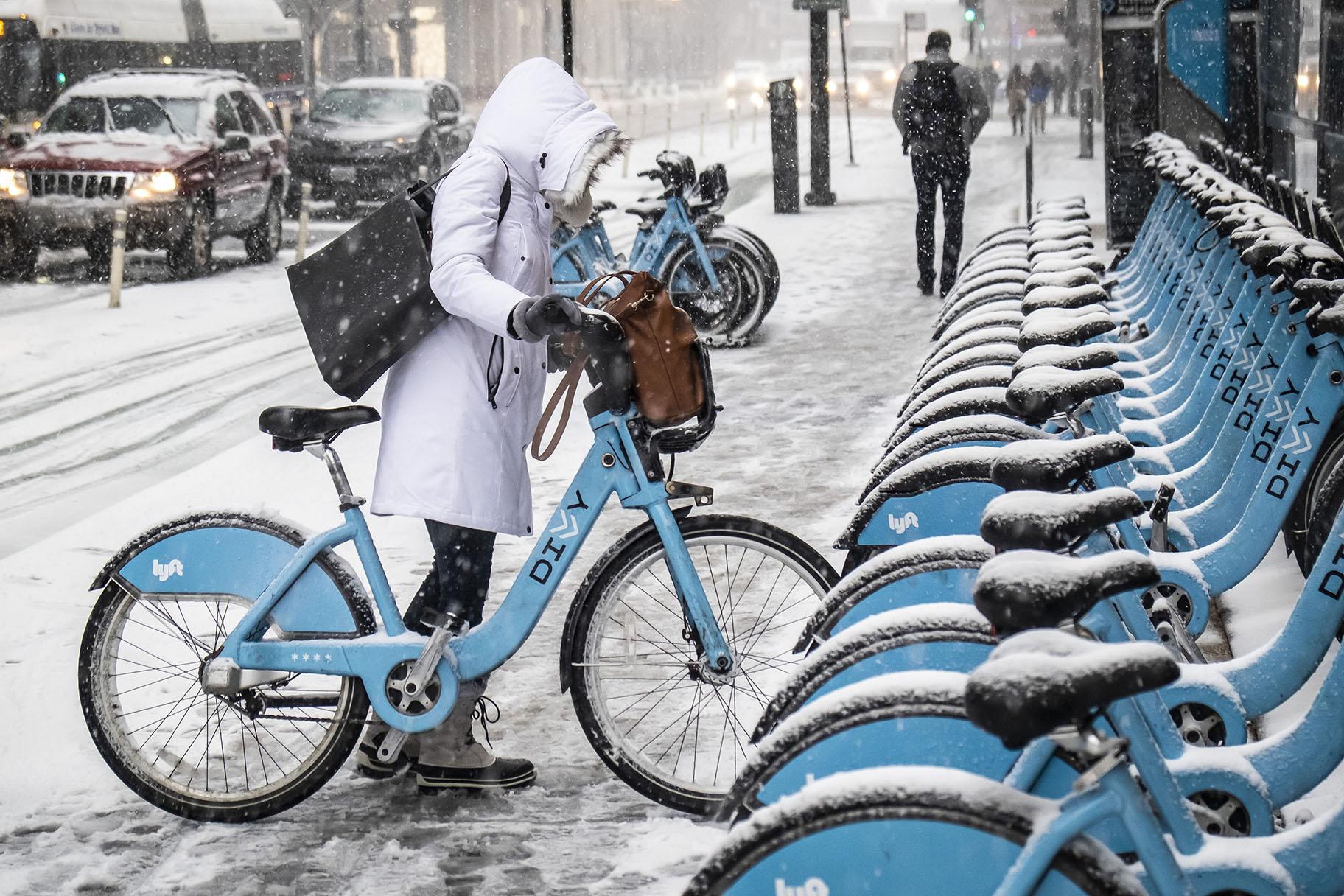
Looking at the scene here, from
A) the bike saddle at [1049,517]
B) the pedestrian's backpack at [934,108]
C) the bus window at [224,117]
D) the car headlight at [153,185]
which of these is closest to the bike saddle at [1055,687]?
the bike saddle at [1049,517]

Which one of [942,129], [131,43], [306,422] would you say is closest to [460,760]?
[306,422]

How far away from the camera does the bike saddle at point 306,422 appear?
3.98m

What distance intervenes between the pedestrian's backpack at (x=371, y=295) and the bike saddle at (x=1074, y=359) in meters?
1.40

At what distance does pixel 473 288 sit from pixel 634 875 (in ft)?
4.72

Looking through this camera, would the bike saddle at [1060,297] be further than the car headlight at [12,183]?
No

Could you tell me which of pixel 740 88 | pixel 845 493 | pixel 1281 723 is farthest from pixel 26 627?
pixel 740 88

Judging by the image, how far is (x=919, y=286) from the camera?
1359cm

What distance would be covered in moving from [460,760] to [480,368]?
104cm

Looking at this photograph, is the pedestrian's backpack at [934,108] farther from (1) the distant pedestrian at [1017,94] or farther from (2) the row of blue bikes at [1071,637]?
(1) the distant pedestrian at [1017,94]

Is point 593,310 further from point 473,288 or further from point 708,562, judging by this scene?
point 708,562

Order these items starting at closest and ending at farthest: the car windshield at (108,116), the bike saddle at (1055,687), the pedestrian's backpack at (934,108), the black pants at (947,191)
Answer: the bike saddle at (1055,687), the pedestrian's backpack at (934,108), the black pants at (947,191), the car windshield at (108,116)

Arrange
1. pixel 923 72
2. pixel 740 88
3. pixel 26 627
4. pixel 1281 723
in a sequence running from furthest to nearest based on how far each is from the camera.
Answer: pixel 740 88, pixel 923 72, pixel 26 627, pixel 1281 723

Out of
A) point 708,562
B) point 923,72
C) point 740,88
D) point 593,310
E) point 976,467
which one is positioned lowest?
point 708,562

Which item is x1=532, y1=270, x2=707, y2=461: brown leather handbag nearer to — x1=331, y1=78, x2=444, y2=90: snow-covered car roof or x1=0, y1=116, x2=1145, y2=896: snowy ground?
x1=0, y1=116, x2=1145, y2=896: snowy ground
